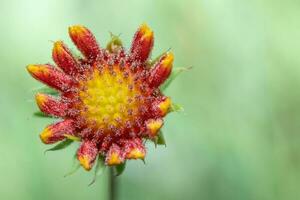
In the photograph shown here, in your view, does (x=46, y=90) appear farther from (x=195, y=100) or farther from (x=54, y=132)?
(x=195, y=100)

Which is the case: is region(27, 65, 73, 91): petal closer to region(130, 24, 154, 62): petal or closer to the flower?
the flower

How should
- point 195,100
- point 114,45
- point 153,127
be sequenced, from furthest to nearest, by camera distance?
point 195,100 → point 114,45 → point 153,127

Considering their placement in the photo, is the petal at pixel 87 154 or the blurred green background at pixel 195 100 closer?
the petal at pixel 87 154

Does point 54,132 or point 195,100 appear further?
point 195,100

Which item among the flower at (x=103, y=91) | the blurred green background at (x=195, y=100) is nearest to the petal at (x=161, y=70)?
the flower at (x=103, y=91)

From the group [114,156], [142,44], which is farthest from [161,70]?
[114,156]

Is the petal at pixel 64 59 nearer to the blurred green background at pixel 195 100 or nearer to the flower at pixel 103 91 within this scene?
the flower at pixel 103 91
